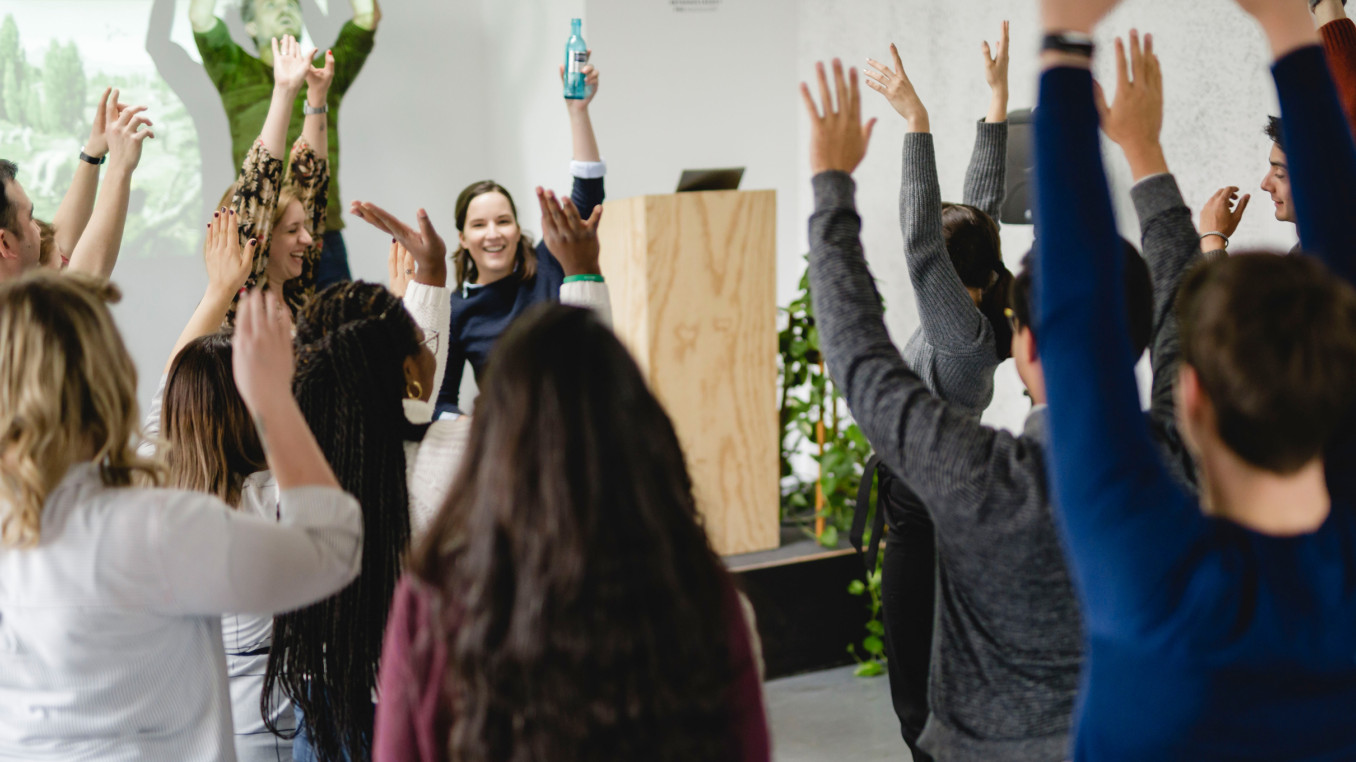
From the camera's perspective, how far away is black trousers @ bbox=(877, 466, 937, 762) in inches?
74.2

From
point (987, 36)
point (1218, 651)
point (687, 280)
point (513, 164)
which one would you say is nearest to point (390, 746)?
point (1218, 651)

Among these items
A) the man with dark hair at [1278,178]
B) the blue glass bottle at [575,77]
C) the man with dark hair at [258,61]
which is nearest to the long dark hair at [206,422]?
the blue glass bottle at [575,77]

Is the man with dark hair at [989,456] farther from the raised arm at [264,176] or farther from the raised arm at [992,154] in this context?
the raised arm at [264,176]

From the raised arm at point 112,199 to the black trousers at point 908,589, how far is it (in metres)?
1.55

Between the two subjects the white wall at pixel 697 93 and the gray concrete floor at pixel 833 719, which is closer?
the gray concrete floor at pixel 833 719

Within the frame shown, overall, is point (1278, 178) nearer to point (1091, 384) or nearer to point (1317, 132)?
point (1317, 132)

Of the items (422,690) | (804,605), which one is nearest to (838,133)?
(422,690)

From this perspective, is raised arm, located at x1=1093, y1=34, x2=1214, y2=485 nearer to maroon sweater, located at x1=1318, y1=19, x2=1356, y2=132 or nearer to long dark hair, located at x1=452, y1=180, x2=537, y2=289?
maroon sweater, located at x1=1318, y1=19, x2=1356, y2=132

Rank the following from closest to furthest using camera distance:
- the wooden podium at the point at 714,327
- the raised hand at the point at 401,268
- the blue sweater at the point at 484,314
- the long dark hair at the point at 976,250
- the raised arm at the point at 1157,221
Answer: the raised arm at the point at 1157,221 < the long dark hair at the point at 976,250 < the raised hand at the point at 401,268 < the blue sweater at the point at 484,314 < the wooden podium at the point at 714,327

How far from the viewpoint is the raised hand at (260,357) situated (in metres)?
1.00

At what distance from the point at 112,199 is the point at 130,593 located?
1.30 m

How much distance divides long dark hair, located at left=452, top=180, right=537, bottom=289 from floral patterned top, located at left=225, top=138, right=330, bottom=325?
21.0 inches

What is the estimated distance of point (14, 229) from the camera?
1839 millimetres

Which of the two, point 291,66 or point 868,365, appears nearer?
point 868,365
